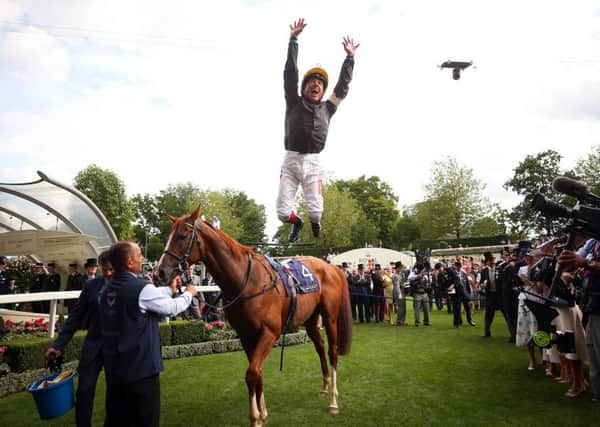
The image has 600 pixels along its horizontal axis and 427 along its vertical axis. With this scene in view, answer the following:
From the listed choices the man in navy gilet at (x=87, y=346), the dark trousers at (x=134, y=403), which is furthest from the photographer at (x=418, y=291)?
the dark trousers at (x=134, y=403)

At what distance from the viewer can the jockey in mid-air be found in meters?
5.50

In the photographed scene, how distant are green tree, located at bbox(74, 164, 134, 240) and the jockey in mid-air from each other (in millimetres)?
46667

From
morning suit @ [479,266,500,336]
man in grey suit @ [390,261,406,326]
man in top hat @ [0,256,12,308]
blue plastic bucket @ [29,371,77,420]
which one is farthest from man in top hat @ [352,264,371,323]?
blue plastic bucket @ [29,371,77,420]

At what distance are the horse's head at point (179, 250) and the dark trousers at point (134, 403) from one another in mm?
1060

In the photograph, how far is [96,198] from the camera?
48219mm

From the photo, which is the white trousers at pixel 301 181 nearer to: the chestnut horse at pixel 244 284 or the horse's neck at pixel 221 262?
the chestnut horse at pixel 244 284

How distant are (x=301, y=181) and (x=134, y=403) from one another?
3426 mm

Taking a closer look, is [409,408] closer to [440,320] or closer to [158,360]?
[158,360]

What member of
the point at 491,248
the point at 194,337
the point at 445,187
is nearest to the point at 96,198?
the point at 445,187

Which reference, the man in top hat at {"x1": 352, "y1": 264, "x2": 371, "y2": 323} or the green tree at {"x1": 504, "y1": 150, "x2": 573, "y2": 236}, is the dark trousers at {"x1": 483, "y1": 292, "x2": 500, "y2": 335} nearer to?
the man in top hat at {"x1": 352, "y1": 264, "x2": 371, "y2": 323}

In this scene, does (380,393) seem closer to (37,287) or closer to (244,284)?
(244,284)

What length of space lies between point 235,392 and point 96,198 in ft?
156

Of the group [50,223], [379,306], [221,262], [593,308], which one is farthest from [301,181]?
→ [50,223]

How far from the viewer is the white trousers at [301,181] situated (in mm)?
5594
